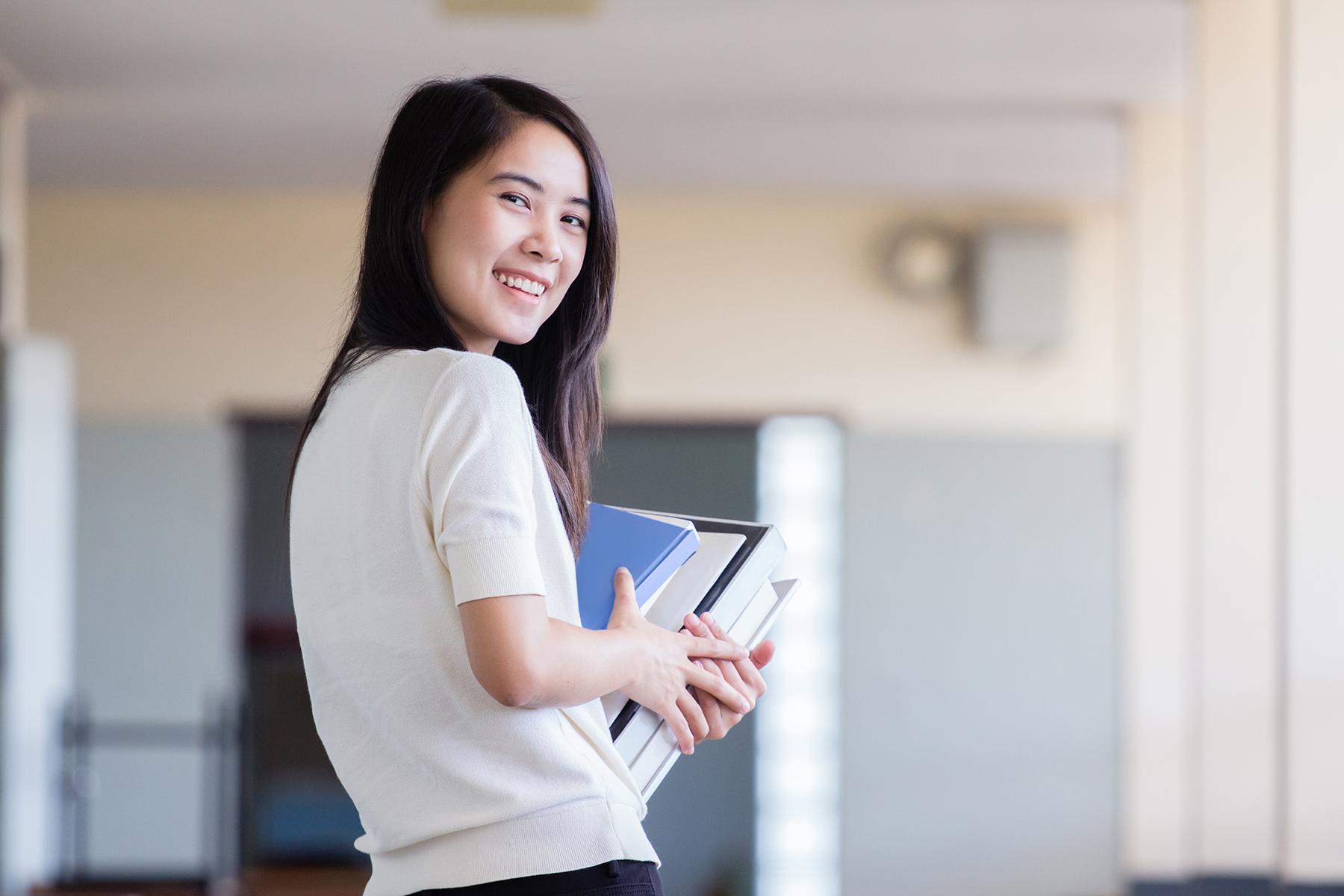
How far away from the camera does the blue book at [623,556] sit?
1.02 m

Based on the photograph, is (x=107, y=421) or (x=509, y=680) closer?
(x=509, y=680)

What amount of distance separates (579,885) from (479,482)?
0.27m

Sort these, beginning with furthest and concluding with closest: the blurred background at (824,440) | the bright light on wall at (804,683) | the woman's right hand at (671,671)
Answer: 1. the bright light on wall at (804,683)
2. the blurred background at (824,440)
3. the woman's right hand at (671,671)

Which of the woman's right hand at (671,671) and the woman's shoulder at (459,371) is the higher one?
the woman's shoulder at (459,371)

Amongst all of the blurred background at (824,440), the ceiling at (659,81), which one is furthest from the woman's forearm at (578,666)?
the blurred background at (824,440)

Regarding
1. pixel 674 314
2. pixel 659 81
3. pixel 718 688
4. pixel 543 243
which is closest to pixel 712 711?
pixel 718 688

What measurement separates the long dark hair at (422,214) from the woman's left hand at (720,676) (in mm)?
112

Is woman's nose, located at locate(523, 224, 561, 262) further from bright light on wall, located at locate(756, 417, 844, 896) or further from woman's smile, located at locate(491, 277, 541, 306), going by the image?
bright light on wall, located at locate(756, 417, 844, 896)

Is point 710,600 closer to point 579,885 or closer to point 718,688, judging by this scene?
point 718,688

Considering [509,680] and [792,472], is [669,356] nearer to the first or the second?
[792,472]

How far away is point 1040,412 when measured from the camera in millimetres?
5535

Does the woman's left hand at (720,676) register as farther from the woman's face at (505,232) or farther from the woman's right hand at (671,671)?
the woman's face at (505,232)

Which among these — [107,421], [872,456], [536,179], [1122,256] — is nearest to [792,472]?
[872,456]

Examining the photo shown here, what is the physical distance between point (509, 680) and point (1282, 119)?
259 centimetres
